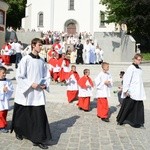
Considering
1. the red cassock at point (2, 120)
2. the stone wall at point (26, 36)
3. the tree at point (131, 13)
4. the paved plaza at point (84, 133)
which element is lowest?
the paved plaza at point (84, 133)

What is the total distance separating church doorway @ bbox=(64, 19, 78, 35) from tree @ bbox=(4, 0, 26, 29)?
7.86m

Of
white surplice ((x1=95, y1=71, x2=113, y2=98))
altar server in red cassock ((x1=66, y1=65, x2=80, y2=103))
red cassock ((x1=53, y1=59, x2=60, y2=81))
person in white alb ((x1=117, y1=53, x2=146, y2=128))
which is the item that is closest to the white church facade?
red cassock ((x1=53, y1=59, x2=60, y2=81))

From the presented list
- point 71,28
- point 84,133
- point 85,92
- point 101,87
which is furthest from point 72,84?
point 71,28

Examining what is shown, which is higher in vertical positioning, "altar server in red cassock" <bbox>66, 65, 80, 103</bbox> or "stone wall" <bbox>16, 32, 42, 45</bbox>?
"stone wall" <bbox>16, 32, 42, 45</bbox>

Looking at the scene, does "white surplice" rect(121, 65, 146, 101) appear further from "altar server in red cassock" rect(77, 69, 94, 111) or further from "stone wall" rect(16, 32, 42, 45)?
"stone wall" rect(16, 32, 42, 45)

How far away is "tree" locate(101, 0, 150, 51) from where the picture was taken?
34969 millimetres

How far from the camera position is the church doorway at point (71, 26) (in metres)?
60.8

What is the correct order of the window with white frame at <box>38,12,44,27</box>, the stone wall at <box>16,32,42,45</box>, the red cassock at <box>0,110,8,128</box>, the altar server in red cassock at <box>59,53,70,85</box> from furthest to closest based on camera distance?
the window with white frame at <box>38,12,44,27</box> → the stone wall at <box>16,32,42,45</box> → the altar server in red cassock at <box>59,53,70,85</box> → the red cassock at <box>0,110,8,128</box>

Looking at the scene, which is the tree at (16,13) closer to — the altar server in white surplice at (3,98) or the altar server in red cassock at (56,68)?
the altar server in red cassock at (56,68)

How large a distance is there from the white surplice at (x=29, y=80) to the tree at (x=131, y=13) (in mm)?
27097

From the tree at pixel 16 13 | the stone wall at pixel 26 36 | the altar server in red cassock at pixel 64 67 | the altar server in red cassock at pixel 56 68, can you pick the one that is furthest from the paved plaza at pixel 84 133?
the tree at pixel 16 13

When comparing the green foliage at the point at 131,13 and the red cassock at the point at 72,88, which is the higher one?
the green foliage at the point at 131,13

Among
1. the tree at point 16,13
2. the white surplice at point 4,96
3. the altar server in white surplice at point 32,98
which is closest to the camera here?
the altar server in white surplice at point 32,98

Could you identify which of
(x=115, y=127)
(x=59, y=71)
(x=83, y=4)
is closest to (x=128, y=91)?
(x=115, y=127)
